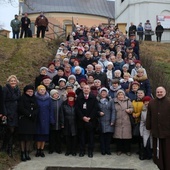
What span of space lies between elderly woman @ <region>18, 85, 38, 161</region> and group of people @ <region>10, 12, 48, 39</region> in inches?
457

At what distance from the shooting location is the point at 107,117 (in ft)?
27.9

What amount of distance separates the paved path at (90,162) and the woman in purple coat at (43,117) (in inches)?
16.6

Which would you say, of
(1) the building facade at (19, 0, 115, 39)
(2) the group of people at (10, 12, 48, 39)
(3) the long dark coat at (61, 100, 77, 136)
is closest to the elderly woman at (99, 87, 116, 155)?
(3) the long dark coat at (61, 100, 77, 136)

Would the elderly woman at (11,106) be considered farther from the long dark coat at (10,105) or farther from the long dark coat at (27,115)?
the long dark coat at (27,115)

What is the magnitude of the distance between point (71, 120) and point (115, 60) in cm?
466

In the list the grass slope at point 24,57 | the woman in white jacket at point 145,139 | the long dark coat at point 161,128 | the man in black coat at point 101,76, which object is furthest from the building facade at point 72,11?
the long dark coat at point 161,128

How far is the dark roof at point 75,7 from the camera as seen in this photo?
159 feet

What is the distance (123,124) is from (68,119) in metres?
1.38

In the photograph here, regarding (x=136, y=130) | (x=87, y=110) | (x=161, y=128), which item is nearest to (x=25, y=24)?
(x=87, y=110)

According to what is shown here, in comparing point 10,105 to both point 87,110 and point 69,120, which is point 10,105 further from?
point 87,110

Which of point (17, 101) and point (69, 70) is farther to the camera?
point (69, 70)

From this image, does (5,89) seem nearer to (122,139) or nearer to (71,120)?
(71,120)

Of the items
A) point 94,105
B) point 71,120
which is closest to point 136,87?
point 94,105

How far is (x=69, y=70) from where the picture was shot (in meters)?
10.9
